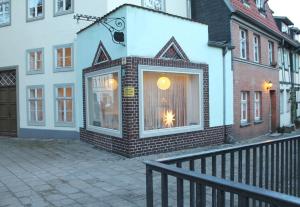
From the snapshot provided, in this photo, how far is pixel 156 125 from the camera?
11.3 m

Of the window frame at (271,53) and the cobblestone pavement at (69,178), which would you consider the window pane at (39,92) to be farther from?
the window frame at (271,53)

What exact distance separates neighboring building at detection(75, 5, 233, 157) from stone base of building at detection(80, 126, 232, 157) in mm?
27

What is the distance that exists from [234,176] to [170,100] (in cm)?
761

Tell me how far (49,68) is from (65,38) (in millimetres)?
1450

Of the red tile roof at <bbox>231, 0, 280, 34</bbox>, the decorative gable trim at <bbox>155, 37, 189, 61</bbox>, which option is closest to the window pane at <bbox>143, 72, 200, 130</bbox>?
the decorative gable trim at <bbox>155, 37, 189, 61</bbox>

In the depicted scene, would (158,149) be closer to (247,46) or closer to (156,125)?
(156,125)

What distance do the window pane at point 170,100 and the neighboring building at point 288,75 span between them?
11.5 meters

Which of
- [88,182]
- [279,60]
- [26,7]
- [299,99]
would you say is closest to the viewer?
[88,182]

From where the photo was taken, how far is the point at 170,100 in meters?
12.1

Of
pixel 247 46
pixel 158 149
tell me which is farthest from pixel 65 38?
pixel 247 46

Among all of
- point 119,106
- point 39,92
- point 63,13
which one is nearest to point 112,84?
point 119,106

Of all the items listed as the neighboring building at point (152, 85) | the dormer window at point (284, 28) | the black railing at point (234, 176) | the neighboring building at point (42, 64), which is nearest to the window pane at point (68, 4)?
the neighboring building at point (42, 64)

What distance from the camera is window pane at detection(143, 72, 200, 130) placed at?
36.8ft

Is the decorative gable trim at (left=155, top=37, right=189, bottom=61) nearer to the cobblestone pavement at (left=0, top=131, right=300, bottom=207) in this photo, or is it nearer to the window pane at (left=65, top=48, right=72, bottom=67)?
the cobblestone pavement at (left=0, top=131, right=300, bottom=207)
